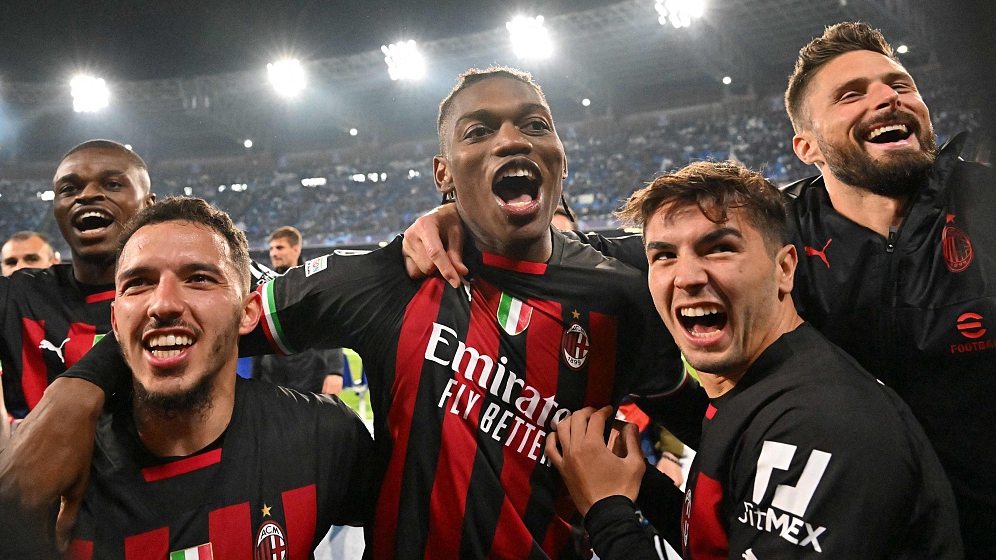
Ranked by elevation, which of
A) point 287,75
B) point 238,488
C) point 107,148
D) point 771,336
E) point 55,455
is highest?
point 287,75

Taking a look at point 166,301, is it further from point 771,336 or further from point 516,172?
point 771,336

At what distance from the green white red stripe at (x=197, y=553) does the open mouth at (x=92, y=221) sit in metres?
1.62

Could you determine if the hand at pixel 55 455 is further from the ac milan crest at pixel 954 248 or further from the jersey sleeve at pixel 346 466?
the ac milan crest at pixel 954 248

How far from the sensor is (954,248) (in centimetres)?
194

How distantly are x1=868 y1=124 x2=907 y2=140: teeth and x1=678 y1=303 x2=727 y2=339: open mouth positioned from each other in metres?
0.83

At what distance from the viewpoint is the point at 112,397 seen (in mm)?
1823

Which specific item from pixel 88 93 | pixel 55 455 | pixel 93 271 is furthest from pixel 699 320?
pixel 88 93

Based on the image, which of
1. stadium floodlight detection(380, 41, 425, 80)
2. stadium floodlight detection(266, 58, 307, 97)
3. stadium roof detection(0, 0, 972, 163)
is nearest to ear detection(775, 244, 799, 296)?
stadium roof detection(0, 0, 972, 163)

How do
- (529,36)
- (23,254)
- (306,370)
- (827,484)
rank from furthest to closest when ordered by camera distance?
1. (529,36)
2. (306,370)
3. (23,254)
4. (827,484)

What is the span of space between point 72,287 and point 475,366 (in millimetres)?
1995

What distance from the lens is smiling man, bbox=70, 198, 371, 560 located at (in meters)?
1.72

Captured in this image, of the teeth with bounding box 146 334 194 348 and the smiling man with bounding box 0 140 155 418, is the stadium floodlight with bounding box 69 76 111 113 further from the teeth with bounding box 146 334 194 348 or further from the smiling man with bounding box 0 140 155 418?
the teeth with bounding box 146 334 194 348

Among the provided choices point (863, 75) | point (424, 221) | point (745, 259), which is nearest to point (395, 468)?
point (424, 221)

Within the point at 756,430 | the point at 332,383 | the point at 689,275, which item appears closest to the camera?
the point at 756,430
